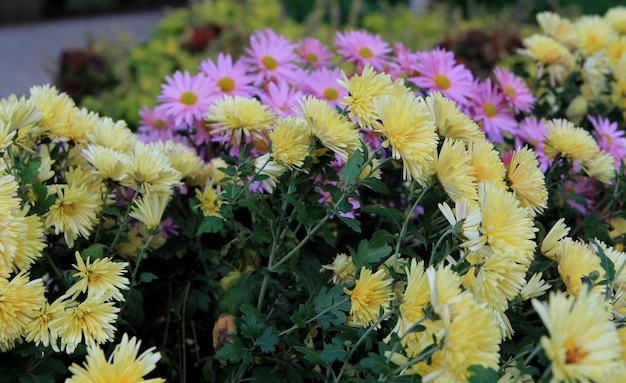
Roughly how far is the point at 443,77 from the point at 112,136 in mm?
650

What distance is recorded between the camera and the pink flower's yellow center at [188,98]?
4.60 ft

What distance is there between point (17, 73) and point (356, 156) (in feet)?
21.1

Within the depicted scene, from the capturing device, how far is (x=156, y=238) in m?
1.24

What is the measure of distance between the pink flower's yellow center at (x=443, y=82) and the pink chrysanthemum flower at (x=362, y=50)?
15 centimetres

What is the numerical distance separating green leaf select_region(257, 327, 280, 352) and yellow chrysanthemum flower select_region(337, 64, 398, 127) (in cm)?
32

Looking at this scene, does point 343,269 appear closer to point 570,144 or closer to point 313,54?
point 570,144

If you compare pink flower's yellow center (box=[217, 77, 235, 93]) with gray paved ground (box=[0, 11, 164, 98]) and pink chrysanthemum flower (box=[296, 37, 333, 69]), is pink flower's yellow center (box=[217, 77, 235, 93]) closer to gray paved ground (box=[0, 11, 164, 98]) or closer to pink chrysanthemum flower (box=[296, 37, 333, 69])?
pink chrysanthemum flower (box=[296, 37, 333, 69])

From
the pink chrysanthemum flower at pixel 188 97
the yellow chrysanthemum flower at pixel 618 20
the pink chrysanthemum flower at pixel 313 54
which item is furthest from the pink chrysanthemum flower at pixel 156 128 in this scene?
the yellow chrysanthemum flower at pixel 618 20

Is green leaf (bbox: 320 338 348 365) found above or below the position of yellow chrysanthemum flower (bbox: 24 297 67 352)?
below

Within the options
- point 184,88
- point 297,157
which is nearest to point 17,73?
point 184,88

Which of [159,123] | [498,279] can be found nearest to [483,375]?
[498,279]

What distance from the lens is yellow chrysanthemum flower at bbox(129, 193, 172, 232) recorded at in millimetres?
1062

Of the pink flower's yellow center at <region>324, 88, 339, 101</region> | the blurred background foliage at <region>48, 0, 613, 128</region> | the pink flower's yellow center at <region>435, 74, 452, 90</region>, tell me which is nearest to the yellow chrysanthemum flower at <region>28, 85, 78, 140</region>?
the pink flower's yellow center at <region>324, 88, 339, 101</region>

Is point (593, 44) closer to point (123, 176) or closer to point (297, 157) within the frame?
point (297, 157)
